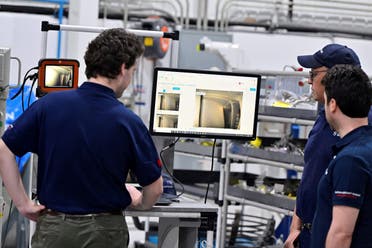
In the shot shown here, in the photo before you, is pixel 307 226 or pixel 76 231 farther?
pixel 307 226

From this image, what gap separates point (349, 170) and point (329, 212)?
0.21m

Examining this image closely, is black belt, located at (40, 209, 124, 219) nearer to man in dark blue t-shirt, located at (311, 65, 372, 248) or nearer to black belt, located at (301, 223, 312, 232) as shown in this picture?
man in dark blue t-shirt, located at (311, 65, 372, 248)

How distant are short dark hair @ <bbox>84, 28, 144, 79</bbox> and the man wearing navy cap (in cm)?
81

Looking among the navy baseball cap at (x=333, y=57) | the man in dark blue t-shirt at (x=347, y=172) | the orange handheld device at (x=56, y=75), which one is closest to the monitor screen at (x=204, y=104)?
the orange handheld device at (x=56, y=75)

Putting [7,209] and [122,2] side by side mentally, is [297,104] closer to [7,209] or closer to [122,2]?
[7,209]

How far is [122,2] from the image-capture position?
8297 mm

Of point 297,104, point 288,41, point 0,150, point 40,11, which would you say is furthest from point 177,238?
point 288,41

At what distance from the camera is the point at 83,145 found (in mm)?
2768

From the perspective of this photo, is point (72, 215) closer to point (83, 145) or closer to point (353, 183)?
point (83, 145)

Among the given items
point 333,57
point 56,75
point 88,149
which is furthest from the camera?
point 56,75

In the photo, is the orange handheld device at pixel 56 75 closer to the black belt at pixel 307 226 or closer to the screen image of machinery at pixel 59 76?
the screen image of machinery at pixel 59 76

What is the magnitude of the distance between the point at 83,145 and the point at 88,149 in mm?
23

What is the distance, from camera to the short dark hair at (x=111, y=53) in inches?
110

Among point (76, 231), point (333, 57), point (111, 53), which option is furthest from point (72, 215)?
point (333, 57)
